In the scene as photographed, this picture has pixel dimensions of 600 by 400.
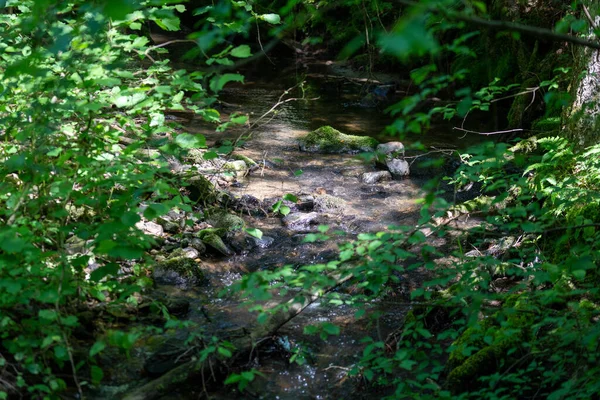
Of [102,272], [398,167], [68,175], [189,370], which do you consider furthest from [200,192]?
[102,272]

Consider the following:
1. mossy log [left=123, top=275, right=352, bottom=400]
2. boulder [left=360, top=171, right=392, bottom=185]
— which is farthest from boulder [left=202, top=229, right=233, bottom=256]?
boulder [left=360, top=171, right=392, bottom=185]

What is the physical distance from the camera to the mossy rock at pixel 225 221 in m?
6.37

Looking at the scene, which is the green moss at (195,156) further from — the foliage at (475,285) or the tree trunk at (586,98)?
the tree trunk at (586,98)

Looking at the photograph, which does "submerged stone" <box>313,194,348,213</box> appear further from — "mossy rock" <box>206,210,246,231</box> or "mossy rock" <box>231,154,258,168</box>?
"mossy rock" <box>231,154,258,168</box>

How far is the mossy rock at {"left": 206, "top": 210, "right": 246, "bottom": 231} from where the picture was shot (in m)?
6.37

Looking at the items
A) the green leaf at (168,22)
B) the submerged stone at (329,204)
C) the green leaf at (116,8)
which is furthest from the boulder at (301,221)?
the green leaf at (116,8)

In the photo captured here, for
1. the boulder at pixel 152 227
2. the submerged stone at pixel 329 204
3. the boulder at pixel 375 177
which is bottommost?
the boulder at pixel 375 177

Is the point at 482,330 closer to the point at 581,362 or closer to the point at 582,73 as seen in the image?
the point at 581,362

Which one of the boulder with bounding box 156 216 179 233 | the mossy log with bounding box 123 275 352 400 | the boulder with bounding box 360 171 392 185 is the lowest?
the boulder with bounding box 360 171 392 185

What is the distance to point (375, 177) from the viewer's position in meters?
8.30

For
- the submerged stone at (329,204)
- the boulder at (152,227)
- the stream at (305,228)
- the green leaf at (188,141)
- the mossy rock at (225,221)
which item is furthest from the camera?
the submerged stone at (329,204)

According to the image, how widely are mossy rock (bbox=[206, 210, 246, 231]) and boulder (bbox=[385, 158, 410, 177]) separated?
2873 millimetres

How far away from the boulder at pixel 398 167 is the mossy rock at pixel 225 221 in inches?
113

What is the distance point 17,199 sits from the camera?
3.21 metres
